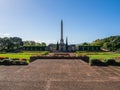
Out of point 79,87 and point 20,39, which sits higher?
point 20,39

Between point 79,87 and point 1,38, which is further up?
point 1,38

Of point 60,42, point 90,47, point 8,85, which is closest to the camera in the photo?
point 8,85

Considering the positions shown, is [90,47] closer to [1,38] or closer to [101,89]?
[1,38]

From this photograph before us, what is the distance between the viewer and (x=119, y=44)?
84438mm

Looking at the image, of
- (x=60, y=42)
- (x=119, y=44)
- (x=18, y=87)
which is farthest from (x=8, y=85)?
(x=119, y=44)

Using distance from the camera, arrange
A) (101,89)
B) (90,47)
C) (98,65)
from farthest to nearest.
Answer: (90,47)
(98,65)
(101,89)

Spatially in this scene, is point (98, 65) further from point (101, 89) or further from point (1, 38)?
point (1, 38)

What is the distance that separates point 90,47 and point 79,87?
76.7 m

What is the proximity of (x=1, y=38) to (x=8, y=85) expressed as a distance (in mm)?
81108

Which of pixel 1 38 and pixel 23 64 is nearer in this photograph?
pixel 23 64

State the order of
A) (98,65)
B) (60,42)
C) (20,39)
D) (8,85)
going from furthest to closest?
1. (20,39)
2. (60,42)
3. (98,65)
4. (8,85)

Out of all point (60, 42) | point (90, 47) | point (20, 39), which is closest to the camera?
point (60, 42)

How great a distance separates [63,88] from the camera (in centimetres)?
1334

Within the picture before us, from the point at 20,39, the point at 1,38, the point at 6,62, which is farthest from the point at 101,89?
the point at 20,39
